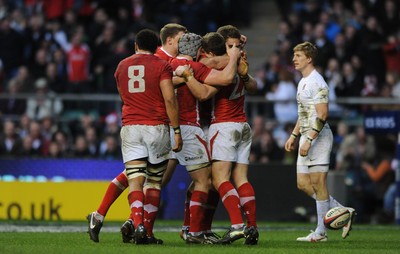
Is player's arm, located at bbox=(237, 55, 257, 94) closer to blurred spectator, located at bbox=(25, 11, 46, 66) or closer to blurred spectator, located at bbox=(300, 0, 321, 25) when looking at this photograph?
blurred spectator, located at bbox=(300, 0, 321, 25)

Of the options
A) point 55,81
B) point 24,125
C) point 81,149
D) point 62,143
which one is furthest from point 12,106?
point 55,81

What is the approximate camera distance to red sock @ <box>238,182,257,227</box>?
44.7 ft

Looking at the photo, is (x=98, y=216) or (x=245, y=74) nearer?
(x=98, y=216)

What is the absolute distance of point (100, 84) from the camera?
2598 cm

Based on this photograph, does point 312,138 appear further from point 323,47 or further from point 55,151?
point 323,47

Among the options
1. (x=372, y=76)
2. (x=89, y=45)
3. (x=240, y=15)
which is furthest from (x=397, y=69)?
(x=89, y=45)

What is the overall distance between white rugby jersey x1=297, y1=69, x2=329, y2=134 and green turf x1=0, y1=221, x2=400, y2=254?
1.46 metres

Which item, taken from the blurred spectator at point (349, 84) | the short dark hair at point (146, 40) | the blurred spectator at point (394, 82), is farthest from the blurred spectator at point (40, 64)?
the short dark hair at point (146, 40)

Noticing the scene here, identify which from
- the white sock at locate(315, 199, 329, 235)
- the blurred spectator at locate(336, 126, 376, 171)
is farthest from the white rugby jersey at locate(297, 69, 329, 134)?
the blurred spectator at locate(336, 126, 376, 171)

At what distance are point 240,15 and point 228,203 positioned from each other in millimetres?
15664

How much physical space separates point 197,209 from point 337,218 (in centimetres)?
177

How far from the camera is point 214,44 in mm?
13695

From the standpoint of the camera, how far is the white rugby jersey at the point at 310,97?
14688 millimetres

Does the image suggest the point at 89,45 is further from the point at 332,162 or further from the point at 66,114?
the point at 332,162
